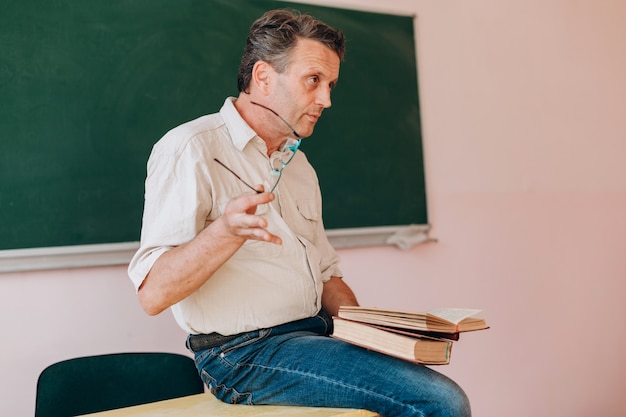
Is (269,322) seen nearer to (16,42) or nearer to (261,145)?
(261,145)

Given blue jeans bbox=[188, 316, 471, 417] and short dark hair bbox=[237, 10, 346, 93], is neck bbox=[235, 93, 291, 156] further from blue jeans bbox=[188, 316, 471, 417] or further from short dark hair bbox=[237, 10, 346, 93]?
blue jeans bbox=[188, 316, 471, 417]

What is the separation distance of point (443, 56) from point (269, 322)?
2025 millimetres

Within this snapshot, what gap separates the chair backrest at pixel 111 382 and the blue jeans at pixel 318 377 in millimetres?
348

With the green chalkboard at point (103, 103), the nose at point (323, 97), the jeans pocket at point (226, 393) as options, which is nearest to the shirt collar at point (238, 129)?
the nose at point (323, 97)

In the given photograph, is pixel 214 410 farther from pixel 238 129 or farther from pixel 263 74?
pixel 263 74

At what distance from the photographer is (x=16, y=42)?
7.46 ft

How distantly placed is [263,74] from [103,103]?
2.55 feet

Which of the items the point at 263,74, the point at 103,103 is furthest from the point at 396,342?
the point at 103,103

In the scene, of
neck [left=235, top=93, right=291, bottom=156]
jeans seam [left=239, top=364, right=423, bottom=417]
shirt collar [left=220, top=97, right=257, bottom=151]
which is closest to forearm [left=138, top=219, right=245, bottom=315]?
jeans seam [left=239, top=364, right=423, bottom=417]

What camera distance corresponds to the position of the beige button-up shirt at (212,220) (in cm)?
162

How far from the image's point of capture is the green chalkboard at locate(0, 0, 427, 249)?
2.26 meters

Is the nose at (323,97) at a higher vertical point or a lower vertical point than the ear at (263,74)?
lower

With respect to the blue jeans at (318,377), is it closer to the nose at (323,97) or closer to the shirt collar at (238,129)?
the shirt collar at (238,129)

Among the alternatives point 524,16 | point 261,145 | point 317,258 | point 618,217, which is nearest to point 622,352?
point 618,217
